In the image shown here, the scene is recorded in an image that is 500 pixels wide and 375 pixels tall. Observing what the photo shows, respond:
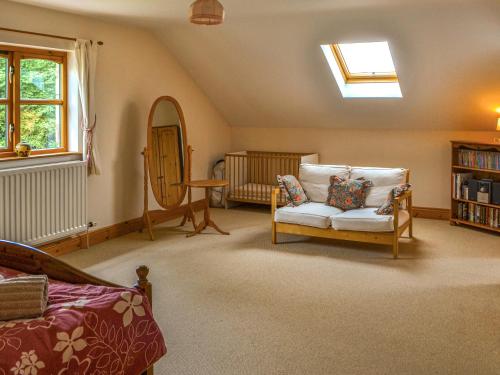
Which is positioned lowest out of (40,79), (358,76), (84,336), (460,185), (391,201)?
(84,336)

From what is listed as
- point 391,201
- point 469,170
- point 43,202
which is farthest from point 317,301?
point 469,170

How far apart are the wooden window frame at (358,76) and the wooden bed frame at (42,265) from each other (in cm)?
458

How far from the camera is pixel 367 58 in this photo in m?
6.70

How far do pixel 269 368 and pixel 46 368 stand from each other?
1365 mm

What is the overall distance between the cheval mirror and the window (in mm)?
1021

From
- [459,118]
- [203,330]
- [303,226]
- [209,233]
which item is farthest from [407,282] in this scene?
[459,118]

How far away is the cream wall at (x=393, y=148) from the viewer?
707 centimetres

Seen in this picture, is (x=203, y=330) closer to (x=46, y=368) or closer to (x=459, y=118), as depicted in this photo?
(x=46, y=368)

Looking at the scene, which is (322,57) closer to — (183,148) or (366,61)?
(366,61)

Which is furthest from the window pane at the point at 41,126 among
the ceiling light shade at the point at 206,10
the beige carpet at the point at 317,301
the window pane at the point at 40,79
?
the ceiling light shade at the point at 206,10

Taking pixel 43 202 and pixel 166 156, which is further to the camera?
→ pixel 166 156

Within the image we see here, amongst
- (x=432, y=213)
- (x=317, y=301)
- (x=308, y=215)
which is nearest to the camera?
(x=317, y=301)

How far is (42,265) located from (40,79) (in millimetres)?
2964

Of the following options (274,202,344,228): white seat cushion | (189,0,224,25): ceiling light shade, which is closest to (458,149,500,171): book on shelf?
(274,202,344,228): white seat cushion
